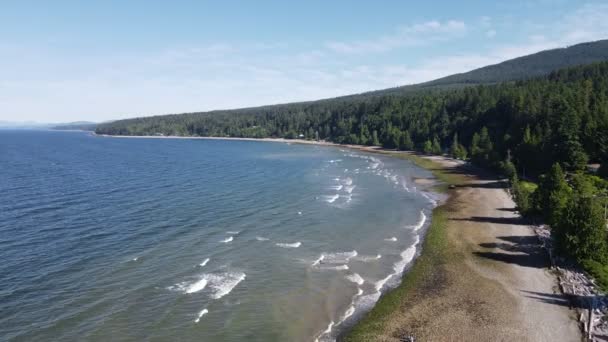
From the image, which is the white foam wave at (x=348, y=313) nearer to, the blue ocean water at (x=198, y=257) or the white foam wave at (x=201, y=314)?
the blue ocean water at (x=198, y=257)

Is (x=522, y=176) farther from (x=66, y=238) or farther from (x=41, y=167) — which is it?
(x=41, y=167)

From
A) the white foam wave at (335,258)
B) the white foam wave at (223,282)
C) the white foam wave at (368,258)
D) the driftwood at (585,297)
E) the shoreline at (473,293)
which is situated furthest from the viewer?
the white foam wave at (368,258)

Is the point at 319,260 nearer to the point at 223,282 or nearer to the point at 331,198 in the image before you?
the point at 223,282

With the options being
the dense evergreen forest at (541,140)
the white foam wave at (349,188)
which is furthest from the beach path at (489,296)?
the white foam wave at (349,188)

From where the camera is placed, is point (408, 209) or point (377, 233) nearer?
point (377, 233)

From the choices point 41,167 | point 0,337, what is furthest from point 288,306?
point 41,167

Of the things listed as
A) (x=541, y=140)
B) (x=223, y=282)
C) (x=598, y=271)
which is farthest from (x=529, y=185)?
(x=223, y=282)
